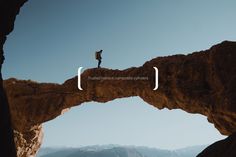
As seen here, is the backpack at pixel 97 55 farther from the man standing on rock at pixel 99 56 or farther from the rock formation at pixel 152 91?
the rock formation at pixel 152 91

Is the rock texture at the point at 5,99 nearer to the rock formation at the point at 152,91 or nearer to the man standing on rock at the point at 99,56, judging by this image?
the man standing on rock at the point at 99,56

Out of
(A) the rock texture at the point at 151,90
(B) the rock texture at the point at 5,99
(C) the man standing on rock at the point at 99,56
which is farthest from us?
(C) the man standing on rock at the point at 99,56

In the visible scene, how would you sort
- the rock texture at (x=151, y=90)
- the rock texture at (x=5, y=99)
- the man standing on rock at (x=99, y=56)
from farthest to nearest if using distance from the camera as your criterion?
the man standing on rock at (x=99, y=56), the rock texture at (x=151, y=90), the rock texture at (x=5, y=99)

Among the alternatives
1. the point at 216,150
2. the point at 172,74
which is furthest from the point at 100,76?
the point at 216,150

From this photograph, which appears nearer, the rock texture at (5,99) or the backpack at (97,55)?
the rock texture at (5,99)

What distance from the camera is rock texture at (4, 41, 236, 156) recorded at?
81.4 ft

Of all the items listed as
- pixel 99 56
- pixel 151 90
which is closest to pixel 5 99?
pixel 151 90

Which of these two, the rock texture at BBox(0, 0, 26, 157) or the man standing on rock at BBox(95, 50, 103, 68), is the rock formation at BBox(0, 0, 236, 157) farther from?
the rock texture at BBox(0, 0, 26, 157)

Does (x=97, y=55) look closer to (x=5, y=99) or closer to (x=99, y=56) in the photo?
(x=99, y=56)

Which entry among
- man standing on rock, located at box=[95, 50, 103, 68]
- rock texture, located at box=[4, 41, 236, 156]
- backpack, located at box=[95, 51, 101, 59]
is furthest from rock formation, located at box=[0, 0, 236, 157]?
backpack, located at box=[95, 51, 101, 59]

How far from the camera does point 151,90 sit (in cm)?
2934

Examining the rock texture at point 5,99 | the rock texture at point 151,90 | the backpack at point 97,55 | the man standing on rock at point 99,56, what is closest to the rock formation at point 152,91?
the rock texture at point 151,90

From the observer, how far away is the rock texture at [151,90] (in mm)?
24812

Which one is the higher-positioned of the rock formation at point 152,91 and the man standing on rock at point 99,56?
the man standing on rock at point 99,56
